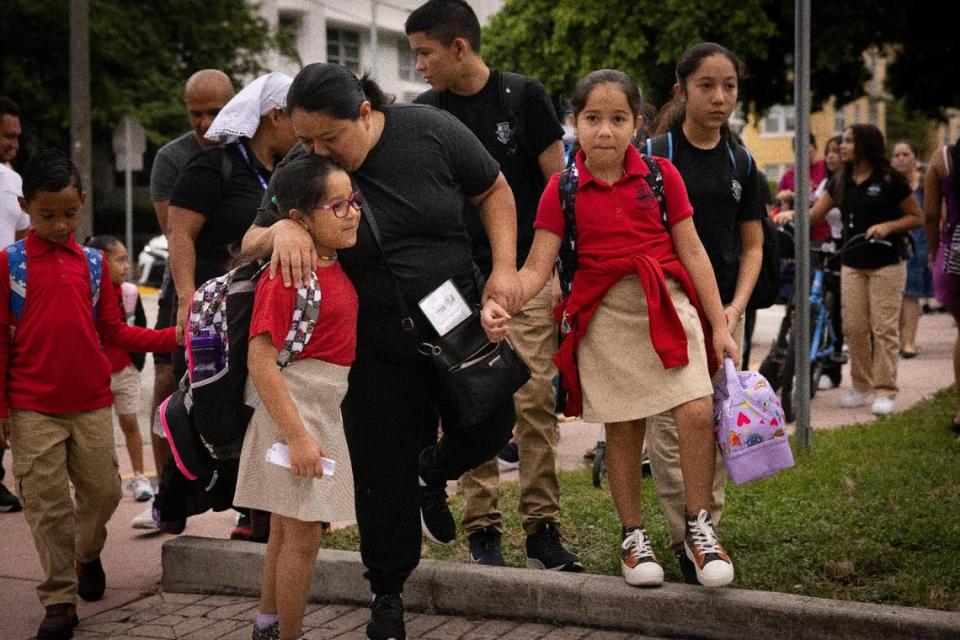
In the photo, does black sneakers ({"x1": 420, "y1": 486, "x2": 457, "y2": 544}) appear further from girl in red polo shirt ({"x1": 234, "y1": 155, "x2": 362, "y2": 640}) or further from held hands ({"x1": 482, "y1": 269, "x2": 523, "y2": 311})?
held hands ({"x1": 482, "y1": 269, "x2": 523, "y2": 311})

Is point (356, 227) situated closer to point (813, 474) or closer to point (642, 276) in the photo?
point (642, 276)

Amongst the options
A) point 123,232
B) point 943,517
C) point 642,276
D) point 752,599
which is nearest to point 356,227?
point 642,276

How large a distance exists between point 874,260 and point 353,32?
1777 inches

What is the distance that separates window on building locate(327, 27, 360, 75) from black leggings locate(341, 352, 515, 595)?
48394mm

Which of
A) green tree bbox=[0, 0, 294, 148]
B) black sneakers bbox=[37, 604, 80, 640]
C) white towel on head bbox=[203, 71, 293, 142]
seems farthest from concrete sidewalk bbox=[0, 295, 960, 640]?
green tree bbox=[0, 0, 294, 148]

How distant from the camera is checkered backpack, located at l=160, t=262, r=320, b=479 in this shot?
165 inches

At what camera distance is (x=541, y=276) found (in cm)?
480

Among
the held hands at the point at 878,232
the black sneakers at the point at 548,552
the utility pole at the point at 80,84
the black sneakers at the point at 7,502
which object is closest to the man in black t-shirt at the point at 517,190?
the black sneakers at the point at 548,552

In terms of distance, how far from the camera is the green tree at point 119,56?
3250 cm

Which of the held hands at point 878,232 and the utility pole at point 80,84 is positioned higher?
the utility pole at point 80,84

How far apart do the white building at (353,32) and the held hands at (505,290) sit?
4250 cm

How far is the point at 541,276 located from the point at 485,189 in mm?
398

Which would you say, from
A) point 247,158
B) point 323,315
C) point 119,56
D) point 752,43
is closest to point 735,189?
point 323,315

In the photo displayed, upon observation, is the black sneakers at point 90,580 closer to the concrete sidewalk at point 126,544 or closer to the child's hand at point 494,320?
the concrete sidewalk at point 126,544
